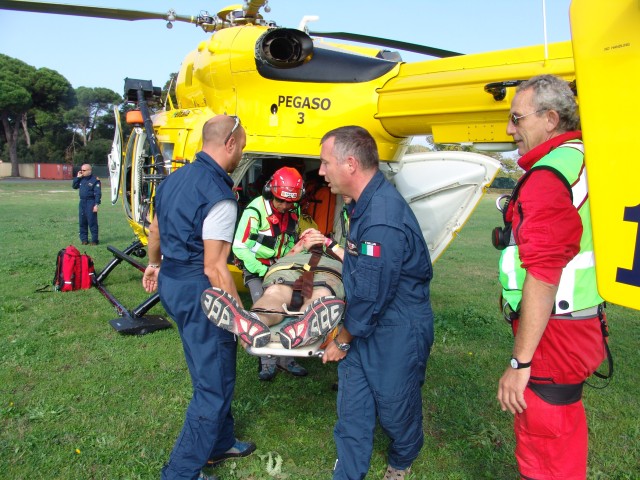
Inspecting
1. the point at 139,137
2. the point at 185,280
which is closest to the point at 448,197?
the point at 185,280

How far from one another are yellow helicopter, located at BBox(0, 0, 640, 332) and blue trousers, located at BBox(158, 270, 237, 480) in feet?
6.35

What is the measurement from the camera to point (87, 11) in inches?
217

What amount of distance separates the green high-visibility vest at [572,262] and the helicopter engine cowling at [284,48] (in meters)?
2.93

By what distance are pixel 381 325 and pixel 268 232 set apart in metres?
2.15

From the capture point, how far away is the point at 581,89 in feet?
5.12

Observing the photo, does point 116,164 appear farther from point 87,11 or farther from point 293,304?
point 293,304

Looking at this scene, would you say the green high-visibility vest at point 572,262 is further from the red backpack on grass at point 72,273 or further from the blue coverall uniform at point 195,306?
the red backpack on grass at point 72,273

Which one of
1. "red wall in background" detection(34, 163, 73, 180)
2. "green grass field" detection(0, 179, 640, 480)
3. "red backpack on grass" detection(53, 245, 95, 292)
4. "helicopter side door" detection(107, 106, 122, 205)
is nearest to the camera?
"green grass field" detection(0, 179, 640, 480)

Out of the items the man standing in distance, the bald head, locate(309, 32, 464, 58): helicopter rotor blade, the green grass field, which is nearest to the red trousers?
the man standing in distance

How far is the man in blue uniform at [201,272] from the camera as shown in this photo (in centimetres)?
291

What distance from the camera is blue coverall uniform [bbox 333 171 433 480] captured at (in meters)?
2.59

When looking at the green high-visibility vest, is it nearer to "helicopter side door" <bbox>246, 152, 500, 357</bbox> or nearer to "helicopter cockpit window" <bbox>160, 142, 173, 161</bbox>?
"helicopter side door" <bbox>246, 152, 500, 357</bbox>

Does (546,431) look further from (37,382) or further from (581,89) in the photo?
(37,382)

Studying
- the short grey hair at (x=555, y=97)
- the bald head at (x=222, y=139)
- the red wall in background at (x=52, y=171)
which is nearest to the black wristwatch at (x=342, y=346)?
the bald head at (x=222, y=139)
